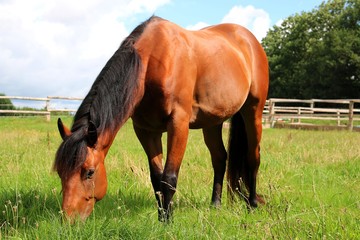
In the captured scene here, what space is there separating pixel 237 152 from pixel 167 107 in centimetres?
178

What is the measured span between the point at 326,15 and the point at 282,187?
4376cm

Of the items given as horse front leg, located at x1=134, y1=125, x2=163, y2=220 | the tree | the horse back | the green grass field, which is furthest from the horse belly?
the tree

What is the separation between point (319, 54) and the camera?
40.4 metres

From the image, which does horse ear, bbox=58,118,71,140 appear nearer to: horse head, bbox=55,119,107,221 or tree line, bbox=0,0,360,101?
horse head, bbox=55,119,107,221

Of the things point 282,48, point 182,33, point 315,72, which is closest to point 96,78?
point 182,33

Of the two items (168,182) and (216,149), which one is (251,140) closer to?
(216,149)

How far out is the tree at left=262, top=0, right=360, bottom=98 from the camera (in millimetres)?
38125

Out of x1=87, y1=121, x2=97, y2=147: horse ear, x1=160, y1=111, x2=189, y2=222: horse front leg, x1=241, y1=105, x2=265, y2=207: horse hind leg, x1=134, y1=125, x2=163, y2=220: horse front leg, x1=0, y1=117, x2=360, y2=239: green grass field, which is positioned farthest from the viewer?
x1=241, y1=105, x2=265, y2=207: horse hind leg

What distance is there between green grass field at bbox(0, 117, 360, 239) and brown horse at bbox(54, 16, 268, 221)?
253 mm

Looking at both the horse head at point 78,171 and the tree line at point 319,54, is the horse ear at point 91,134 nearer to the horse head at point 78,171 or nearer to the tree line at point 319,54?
the horse head at point 78,171

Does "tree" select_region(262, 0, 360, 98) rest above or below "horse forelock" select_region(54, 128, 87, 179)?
above

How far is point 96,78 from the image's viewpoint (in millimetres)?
3102

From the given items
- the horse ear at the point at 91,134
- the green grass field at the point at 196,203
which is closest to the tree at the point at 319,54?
the green grass field at the point at 196,203

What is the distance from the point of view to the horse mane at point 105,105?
2656mm
